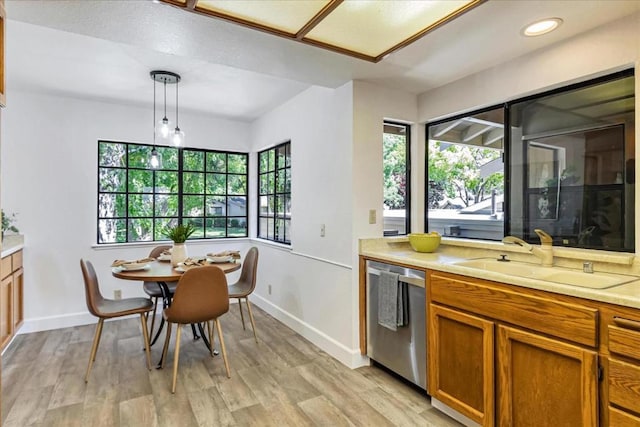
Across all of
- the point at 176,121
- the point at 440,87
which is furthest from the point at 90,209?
the point at 440,87

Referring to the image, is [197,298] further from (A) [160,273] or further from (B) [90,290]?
(B) [90,290]

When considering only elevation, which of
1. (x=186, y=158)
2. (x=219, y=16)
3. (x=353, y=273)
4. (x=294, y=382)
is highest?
(x=219, y=16)

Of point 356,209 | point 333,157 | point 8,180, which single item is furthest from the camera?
point 8,180

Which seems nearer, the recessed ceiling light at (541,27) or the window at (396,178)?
the recessed ceiling light at (541,27)

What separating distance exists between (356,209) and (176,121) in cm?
287

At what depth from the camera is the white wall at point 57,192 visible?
11.9ft

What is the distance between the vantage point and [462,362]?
2066mm

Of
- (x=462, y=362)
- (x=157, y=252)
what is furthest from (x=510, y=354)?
(x=157, y=252)

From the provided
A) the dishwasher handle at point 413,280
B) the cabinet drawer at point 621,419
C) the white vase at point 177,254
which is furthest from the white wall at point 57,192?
the cabinet drawer at point 621,419

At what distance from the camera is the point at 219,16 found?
6.01ft

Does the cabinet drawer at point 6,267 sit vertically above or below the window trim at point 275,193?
below

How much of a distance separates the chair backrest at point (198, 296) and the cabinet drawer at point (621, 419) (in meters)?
2.32

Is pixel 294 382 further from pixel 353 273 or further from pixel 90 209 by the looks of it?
pixel 90 209

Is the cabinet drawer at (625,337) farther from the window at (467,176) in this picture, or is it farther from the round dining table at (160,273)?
the round dining table at (160,273)
